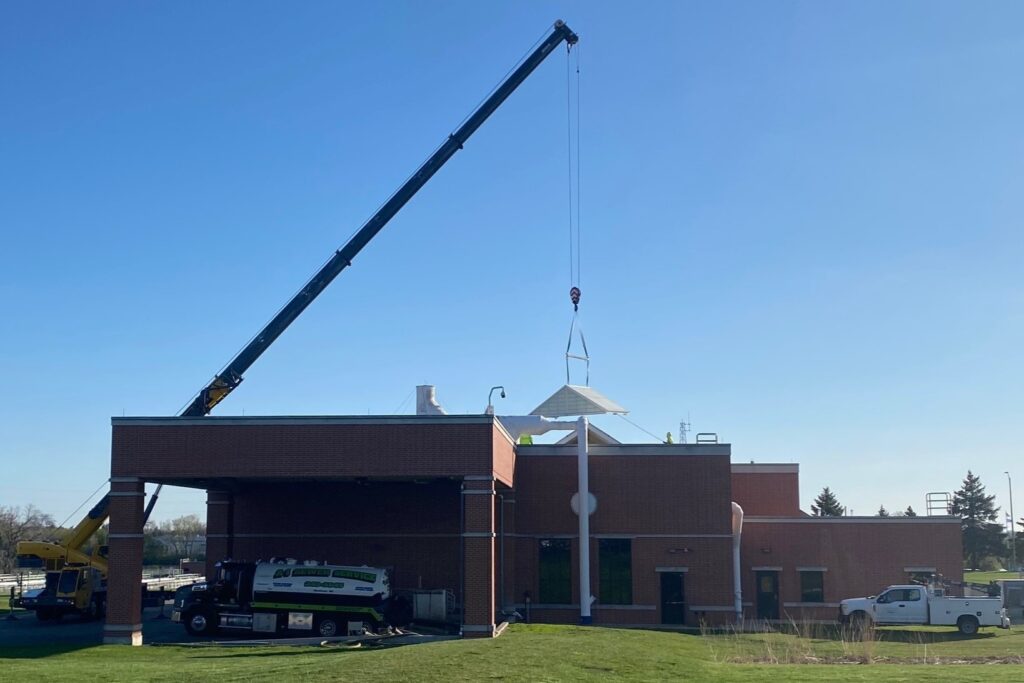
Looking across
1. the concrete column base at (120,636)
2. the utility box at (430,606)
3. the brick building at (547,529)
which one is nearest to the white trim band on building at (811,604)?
the brick building at (547,529)

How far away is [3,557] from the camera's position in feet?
341

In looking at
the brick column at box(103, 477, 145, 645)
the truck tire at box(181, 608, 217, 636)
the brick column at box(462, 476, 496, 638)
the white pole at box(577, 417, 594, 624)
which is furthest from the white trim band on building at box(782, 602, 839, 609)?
the brick column at box(103, 477, 145, 645)

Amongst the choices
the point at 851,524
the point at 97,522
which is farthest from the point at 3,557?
the point at 851,524

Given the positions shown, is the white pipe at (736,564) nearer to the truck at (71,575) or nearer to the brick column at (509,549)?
the brick column at (509,549)

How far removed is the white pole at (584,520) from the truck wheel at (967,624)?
43.7ft

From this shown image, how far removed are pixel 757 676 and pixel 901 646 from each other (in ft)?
44.4

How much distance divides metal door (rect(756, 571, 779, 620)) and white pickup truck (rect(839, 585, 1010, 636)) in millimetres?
4263

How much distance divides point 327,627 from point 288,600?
5.08 feet

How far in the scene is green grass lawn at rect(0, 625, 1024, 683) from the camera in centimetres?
2130

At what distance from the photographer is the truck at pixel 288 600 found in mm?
34938

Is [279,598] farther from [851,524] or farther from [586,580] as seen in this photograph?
[851,524]

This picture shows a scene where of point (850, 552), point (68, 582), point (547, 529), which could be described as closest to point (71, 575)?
point (68, 582)

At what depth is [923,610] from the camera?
130ft

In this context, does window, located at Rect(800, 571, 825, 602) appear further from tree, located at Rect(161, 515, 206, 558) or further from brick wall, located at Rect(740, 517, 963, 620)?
tree, located at Rect(161, 515, 206, 558)
